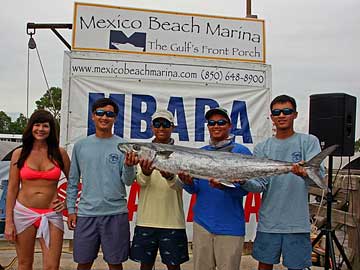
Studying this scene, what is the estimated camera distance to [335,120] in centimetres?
425

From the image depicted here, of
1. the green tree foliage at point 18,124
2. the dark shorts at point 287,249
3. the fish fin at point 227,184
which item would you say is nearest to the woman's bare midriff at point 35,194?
the fish fin at point 227,184

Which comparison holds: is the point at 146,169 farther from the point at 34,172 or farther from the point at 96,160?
the point at 34,172

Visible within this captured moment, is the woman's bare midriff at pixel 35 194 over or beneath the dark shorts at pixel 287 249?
over

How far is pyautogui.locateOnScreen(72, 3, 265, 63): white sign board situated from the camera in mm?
5113

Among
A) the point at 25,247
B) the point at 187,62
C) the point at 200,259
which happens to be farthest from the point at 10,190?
the point at 187,62

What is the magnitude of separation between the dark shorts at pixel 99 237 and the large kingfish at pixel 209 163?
24.6 inches

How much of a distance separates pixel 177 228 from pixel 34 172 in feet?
4.11

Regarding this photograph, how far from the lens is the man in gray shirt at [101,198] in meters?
Answer: 3.27

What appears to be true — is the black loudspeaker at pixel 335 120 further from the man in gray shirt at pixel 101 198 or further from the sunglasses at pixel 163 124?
the man in gray shirt at pixel 101 198

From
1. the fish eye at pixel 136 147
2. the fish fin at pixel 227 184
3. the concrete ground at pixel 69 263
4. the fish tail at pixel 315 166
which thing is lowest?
A: the concrete ground at pixel 69 263

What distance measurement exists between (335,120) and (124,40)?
8.91ft

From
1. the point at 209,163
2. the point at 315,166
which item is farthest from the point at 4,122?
the point at 315,166

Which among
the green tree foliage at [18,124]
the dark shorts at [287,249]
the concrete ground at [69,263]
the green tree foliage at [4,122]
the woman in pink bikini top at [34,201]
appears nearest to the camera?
the dark shorts at [287,249]

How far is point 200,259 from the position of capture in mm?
3193
